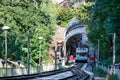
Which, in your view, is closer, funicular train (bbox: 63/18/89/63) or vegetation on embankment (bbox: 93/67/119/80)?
vegetation on embankment (bbox: 93/67/119/80)

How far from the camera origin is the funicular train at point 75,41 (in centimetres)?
8281

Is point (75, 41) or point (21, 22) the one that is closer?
point (21, 22)

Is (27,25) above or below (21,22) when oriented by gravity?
below

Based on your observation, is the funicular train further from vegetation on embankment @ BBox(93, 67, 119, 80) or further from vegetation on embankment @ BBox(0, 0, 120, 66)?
vegetation on embankment @ BBox(93, 67, 119, 80)

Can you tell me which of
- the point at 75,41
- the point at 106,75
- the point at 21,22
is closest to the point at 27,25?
the point at 21,22

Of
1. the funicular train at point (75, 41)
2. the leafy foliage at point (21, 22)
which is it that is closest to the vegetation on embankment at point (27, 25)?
the leafy foliage at point (21, 22)

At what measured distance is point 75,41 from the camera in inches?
4646

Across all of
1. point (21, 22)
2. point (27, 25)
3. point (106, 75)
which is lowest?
point (106, 75)

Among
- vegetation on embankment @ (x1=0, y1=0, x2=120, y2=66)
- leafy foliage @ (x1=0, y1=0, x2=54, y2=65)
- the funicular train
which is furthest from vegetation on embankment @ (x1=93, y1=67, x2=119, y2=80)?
the funicular train

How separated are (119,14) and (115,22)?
2.28 ft

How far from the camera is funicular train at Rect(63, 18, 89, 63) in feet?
272

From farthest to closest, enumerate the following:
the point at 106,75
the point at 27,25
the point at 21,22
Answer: the point at 27,25 < the point at 21,22 < the point at 106,75

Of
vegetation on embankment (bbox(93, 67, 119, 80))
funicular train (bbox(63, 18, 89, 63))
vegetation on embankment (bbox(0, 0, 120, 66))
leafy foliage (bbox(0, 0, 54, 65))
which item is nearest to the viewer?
vegetation on embankment (bbox(93, 67, 119, 80))

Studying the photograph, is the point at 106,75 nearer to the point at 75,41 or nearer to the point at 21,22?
the point at 21,22
